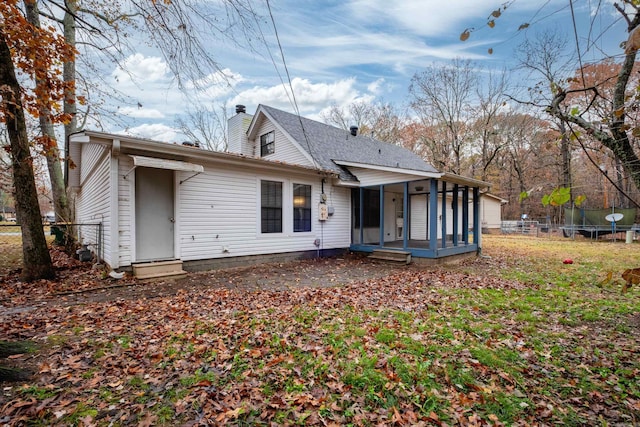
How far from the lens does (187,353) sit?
3244 mm

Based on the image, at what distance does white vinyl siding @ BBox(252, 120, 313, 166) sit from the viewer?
11.5 meters

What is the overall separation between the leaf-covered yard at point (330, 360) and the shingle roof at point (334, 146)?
6.07 meters

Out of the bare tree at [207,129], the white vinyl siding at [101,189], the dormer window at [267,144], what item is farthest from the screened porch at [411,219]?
the bare tree at [207,129]

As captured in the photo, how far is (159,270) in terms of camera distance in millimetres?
6613

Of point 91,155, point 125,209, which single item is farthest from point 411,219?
point 91,155

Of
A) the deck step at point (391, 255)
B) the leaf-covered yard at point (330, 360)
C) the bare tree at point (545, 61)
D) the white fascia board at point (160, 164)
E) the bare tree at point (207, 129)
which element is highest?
the bare tree at point (207, 129)

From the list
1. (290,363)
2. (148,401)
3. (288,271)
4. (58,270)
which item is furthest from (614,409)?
(58,270)

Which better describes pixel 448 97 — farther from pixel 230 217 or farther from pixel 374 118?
pixel 230 217

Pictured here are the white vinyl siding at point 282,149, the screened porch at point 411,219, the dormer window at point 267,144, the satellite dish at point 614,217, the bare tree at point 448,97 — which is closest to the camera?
the screened porch at point 411,219

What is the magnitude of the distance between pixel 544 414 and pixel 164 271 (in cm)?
677

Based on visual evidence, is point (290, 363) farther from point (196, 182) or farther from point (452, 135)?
point (452, 135)

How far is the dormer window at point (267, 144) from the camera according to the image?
12836mm

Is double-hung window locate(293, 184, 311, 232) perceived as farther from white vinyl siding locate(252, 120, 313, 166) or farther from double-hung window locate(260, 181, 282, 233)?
white vinyl siding locate(252, 120, 313, 166)

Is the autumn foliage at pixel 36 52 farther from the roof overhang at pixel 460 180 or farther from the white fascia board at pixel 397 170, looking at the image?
the roof overhang at pixel 460 180
